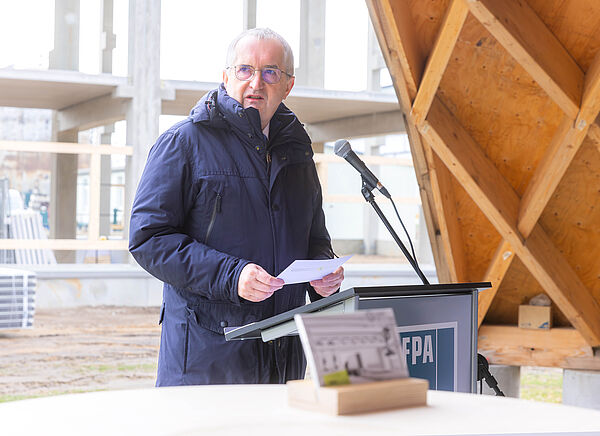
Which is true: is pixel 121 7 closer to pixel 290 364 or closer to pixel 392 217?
pixel 392 217

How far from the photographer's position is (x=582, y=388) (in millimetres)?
3666

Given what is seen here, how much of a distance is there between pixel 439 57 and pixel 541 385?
4.26 meters

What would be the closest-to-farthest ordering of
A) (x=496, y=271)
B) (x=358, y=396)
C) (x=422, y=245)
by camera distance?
(x=358, y=396) < (x=496, y=271) < (x=422, y=245)

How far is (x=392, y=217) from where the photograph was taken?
10.0 metres

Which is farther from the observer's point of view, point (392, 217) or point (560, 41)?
point (392, 217)

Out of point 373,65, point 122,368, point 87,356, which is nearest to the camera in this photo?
point 122,368

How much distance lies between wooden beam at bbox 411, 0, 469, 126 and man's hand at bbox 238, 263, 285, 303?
1.35 metres

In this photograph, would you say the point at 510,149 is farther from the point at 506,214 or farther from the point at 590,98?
the point at 590,98

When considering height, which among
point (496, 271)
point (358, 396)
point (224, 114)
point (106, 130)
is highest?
point (106, 130)

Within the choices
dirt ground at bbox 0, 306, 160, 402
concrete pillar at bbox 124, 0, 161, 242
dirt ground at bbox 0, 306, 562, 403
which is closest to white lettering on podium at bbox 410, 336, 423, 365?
dirt ground at bbox 0, 306, 562, 403

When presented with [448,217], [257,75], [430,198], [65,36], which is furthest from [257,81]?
[65,36]

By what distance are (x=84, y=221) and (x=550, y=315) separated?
675 centimetres

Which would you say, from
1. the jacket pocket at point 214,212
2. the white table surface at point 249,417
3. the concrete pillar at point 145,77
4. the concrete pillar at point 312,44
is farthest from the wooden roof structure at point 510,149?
the concrete pillar at point 312,44

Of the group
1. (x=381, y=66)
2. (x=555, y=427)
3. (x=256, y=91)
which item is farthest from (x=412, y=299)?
(x=381, y=66)
